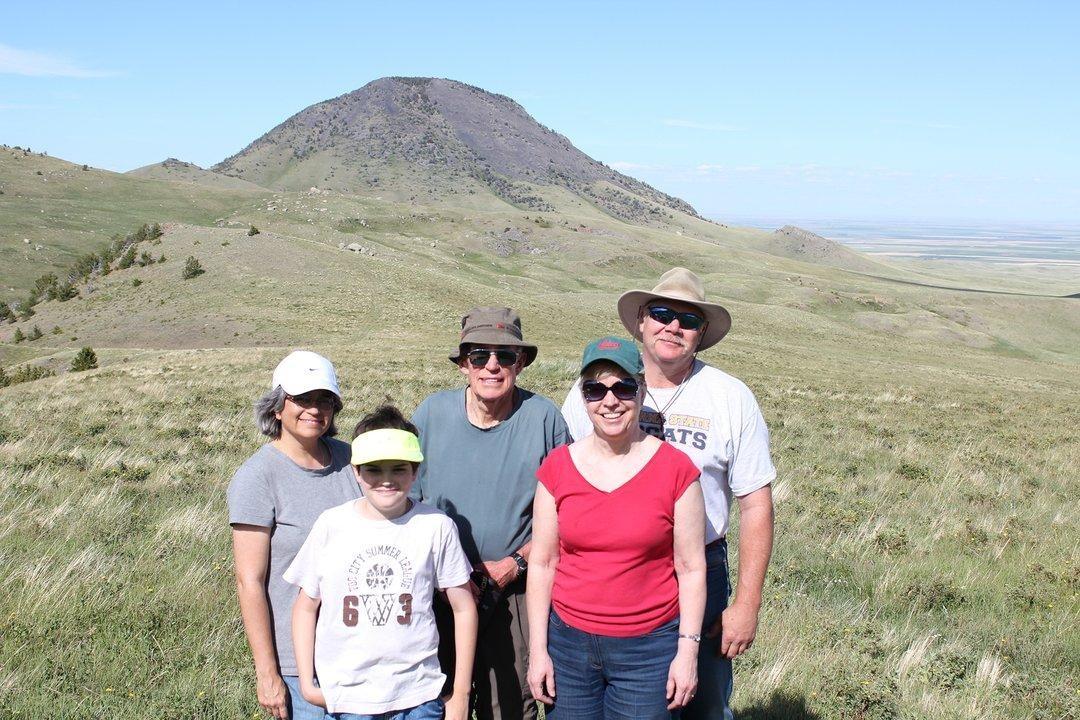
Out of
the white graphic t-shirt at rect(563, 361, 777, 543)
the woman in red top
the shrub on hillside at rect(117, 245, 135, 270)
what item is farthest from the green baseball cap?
the shrub on hillside at rect(117, 245, 135, 270)

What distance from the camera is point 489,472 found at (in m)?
3.71

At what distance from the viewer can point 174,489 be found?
8.35 metres

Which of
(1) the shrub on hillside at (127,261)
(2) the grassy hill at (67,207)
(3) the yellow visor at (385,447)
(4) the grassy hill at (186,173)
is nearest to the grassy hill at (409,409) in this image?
(3) the yellow visor at (385,447)

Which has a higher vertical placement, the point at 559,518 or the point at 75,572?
the point at 559,518

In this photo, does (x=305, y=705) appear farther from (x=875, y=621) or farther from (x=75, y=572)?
(x=875, y=621)

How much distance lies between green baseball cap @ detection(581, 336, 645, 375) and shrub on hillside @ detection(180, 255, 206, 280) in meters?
50.1

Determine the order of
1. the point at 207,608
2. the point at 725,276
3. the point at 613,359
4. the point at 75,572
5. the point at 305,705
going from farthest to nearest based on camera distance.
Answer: the point at 725,276
the point at 75,572
the point at 207,608
the point at 305,705
the point at 613,359

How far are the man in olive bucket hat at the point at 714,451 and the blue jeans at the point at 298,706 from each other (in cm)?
164

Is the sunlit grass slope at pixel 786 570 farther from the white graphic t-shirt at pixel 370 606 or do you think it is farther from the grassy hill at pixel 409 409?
the white graphic t-shirt at pixel 370 606

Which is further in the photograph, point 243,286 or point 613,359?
point 243,286

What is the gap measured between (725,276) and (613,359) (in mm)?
81063

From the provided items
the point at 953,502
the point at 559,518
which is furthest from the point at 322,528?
the point at 953,502

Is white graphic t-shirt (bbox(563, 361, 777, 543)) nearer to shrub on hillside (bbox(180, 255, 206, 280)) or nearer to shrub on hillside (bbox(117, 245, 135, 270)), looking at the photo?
shrub on hillside (bbox(180, 255, 206, 280))

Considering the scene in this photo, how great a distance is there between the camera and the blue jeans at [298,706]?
3.33 meters
